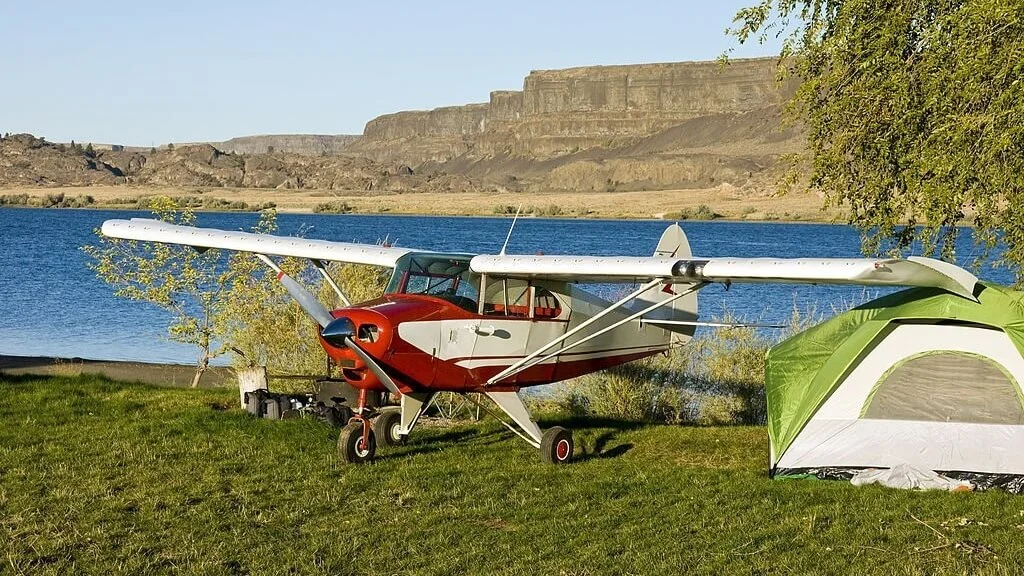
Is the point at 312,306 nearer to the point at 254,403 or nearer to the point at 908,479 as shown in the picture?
the point at 254,403

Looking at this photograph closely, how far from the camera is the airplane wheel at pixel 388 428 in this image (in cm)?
1132

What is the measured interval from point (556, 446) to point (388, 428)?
1.79m

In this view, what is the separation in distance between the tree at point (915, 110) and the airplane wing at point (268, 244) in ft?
15.0

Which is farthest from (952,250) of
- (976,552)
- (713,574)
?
(713,574)

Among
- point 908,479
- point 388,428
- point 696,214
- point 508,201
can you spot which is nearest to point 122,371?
point 388,428

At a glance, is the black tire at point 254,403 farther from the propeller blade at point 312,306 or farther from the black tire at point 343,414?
the propeller blade at point 312,306

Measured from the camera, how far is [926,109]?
11.2 metres

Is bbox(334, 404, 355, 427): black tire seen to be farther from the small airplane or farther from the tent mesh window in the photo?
the tent mesh window

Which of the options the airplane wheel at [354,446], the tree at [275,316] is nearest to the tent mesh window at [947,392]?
the airplane wheel at [354,446]

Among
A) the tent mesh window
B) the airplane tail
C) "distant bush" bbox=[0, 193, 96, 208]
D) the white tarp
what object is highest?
the airplane tail

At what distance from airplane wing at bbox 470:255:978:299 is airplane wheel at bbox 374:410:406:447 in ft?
6.01

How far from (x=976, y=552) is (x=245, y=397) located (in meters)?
8.39

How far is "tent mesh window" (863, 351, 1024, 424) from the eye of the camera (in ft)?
32.3

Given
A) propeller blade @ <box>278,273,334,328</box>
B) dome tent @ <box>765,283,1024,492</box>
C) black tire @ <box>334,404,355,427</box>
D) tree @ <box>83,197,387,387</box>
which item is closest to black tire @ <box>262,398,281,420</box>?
black tire @ <box>334,404,355,427</box>
